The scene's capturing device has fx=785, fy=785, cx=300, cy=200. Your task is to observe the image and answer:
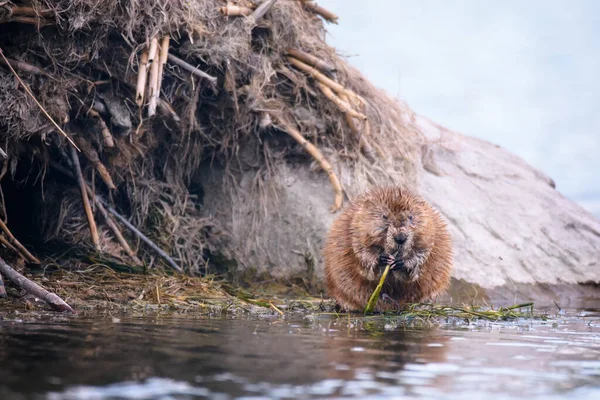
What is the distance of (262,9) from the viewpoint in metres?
6.36

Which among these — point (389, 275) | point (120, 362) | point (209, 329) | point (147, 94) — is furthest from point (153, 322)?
point (147, 94)

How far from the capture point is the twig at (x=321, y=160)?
6605 millimetres

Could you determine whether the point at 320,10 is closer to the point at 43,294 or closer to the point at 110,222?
the point at 110,222

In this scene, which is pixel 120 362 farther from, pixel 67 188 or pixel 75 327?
pixel 67 188

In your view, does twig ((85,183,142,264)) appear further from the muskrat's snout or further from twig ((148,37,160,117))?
the muskrat's snout

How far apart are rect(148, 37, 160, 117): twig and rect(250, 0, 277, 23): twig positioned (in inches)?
45.5

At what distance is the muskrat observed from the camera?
4.91 m

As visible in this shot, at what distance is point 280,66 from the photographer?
6.78 meters

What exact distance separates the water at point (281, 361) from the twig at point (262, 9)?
309cm

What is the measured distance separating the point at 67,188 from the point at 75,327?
284 centimetres

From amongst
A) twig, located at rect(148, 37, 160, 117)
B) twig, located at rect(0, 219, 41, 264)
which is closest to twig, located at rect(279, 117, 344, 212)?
twig, located at rect(148, 37, 160, 117)

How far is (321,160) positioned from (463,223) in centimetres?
157

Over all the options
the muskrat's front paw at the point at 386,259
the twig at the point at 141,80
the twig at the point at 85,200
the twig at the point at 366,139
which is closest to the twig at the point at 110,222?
the twig at the point at 85,200

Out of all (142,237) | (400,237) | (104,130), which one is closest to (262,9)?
(104,130)
